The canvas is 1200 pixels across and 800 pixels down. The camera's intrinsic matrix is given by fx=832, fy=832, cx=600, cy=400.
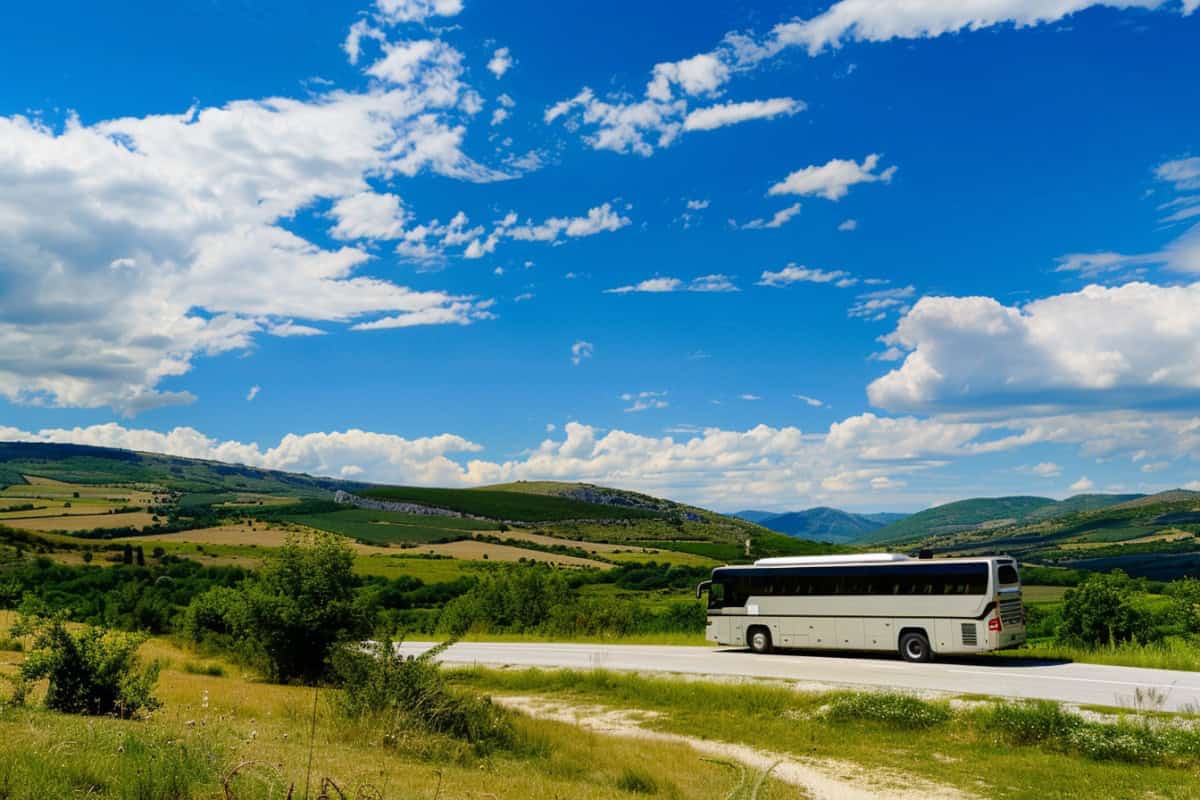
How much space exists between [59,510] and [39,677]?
16064 cm

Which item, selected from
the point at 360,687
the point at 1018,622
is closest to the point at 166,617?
the point at 360,687

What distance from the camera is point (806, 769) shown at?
15555 mm

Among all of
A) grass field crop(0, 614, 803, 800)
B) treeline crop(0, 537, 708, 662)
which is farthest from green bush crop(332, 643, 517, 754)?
treeline crop(0, 537, 708, 662)

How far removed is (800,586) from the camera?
105 ft

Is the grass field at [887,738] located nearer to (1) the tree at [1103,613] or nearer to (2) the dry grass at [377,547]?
(1) the tree at [1103,613]

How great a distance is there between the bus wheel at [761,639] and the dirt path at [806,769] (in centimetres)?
1237

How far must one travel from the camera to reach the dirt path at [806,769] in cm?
1362

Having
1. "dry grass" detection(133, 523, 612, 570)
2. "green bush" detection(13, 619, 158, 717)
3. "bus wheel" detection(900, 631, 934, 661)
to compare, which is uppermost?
"green bush" detection(13, 619, 158, 717)

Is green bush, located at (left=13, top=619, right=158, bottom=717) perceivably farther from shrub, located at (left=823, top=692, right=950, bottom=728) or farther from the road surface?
the road surface

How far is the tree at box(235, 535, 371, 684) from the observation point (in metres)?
25.4

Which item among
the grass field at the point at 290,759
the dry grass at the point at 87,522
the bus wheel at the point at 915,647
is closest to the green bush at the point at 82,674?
the grass field at the point at 290,759

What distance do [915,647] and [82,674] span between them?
2541 cm

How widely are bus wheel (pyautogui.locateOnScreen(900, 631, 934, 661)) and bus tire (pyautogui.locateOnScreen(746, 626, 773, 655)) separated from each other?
18.3 feet

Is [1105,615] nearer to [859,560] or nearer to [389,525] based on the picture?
[859,560]
